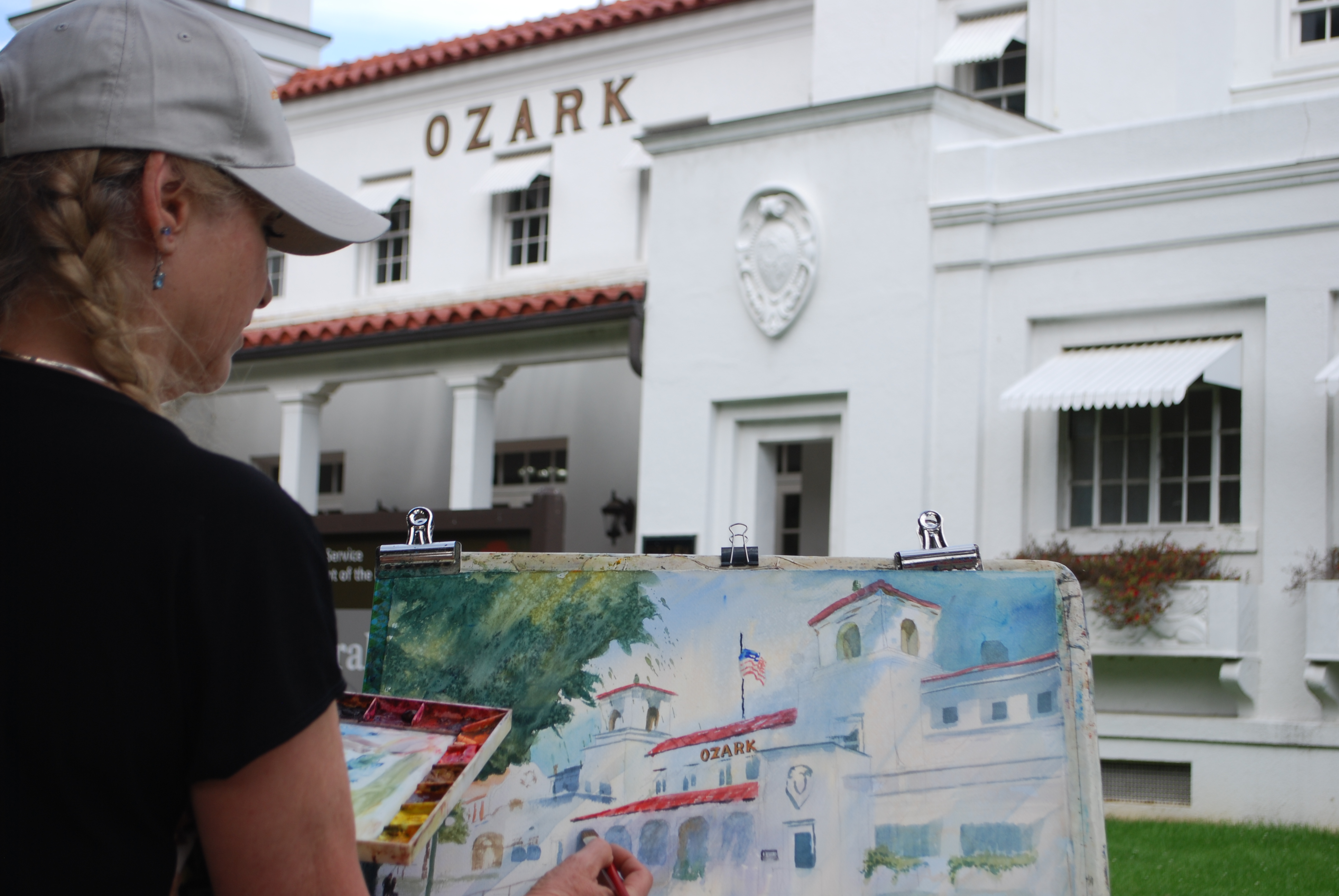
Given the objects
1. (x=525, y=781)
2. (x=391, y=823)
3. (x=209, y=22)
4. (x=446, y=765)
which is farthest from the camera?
(x=525, y=781)

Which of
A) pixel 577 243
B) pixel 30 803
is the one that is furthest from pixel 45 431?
pixel 577 243

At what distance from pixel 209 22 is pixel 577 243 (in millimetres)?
13628

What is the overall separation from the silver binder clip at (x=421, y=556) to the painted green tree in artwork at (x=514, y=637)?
0.03m

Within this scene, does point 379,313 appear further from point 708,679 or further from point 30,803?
point 30,803

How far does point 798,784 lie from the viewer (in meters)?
2.57

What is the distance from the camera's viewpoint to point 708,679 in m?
2.62

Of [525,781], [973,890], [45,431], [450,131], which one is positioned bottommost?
[973,890]

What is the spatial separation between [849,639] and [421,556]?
2.75ft

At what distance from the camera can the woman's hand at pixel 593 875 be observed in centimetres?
221

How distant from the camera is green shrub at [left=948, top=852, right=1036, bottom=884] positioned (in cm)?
253

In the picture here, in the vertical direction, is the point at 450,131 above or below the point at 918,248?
above

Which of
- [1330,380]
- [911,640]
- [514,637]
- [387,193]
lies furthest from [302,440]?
[911,640]

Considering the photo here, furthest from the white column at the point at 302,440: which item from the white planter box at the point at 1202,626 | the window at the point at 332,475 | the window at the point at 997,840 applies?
the window at the point at 997,840

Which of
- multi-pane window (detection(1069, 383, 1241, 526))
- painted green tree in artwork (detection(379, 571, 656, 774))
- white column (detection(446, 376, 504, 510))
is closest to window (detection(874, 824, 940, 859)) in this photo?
painted green tree in artwork (detection(379, 571, 656, 774))
